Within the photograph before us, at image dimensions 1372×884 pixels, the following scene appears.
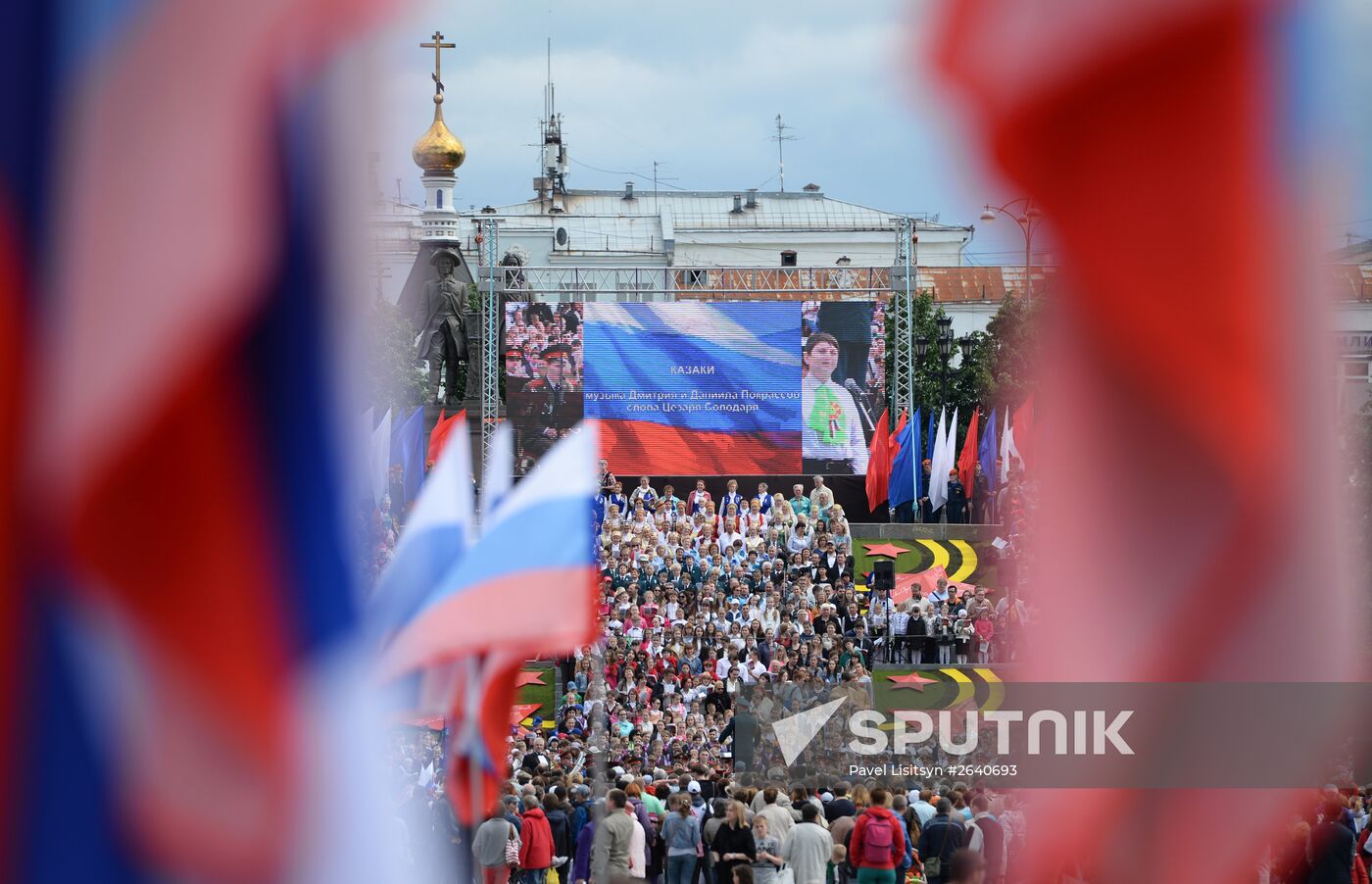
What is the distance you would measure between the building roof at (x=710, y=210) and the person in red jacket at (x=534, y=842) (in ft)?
205

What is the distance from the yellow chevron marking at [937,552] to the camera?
3194 cm

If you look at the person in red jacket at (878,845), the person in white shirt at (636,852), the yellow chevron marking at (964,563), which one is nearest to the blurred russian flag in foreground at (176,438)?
the person in red jacket at (878,845)

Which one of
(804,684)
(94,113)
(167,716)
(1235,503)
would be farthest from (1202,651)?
(804,684)

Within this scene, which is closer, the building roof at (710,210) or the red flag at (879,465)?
the red flag at (879,465)

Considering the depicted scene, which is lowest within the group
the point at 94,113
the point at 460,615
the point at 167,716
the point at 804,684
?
the point at 804,684

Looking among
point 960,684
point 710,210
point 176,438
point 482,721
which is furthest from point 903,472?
point 710,210

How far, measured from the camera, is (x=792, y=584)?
24.1 meters

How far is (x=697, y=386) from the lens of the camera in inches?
1407

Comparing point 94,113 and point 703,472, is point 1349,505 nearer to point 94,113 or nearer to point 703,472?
point 94,113

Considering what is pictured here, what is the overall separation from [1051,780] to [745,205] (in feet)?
252

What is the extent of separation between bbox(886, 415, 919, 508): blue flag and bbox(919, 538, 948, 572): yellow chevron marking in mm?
965

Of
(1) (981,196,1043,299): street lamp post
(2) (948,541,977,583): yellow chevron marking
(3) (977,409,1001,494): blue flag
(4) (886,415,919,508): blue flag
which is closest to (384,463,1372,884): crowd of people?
(1) (981,196,1043,299): street lamp post

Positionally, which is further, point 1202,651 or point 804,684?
point 804,684

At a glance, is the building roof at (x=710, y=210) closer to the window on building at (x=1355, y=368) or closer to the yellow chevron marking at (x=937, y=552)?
the yellow chevron marking at (x=937, y=552)
